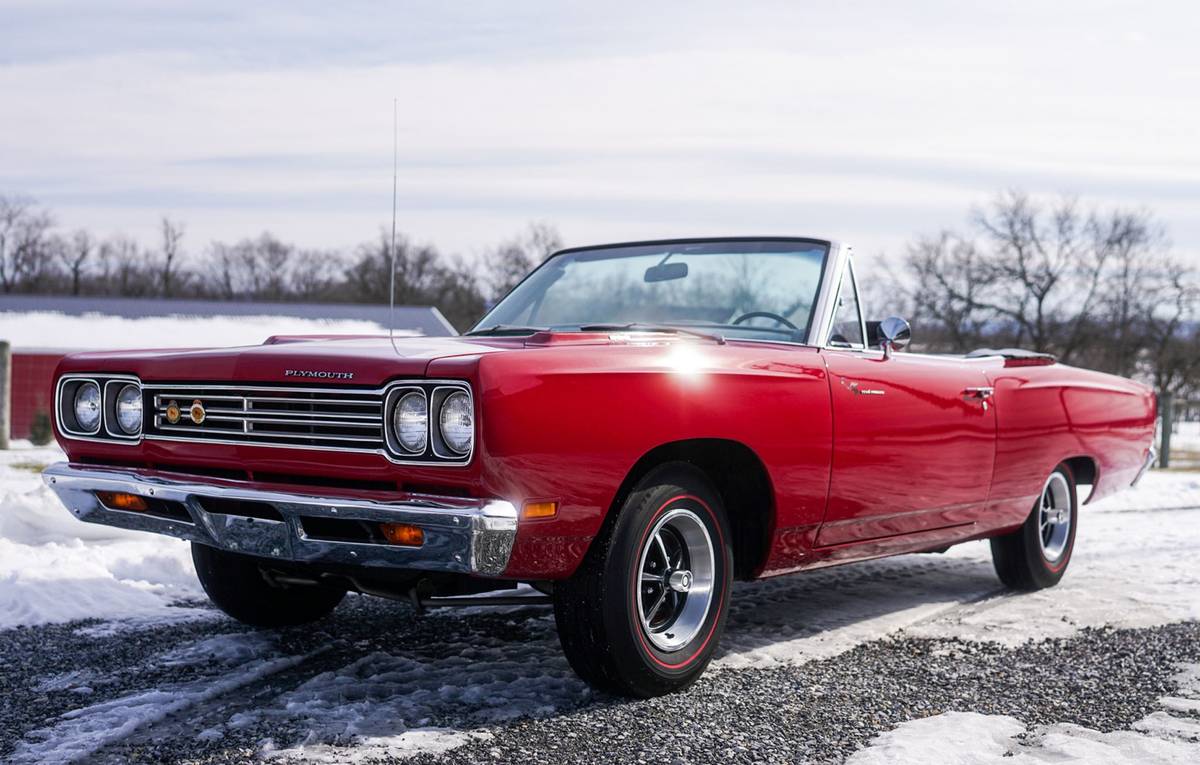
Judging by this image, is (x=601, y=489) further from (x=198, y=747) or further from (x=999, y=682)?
(x=999, y=682)

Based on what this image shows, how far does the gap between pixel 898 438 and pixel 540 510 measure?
1.99 m

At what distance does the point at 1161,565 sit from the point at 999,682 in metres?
3.41

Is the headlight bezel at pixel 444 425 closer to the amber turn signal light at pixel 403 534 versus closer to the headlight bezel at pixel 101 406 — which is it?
the amber turn signal light at pixel 403 534

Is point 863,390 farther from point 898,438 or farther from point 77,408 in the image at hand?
point 77,408

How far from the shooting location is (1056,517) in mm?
6652

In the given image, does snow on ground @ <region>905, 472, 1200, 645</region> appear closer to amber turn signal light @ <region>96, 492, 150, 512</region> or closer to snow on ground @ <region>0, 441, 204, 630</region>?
amber turn signal light @ <region>96, 492, 150, 512</region>

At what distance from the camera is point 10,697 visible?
395 centimetres

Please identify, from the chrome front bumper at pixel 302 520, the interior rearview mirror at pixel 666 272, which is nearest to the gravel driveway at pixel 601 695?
the chrome front bumper at pixel 302 520

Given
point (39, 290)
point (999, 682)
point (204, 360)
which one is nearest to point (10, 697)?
point (204, 360)

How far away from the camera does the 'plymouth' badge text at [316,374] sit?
3.63m

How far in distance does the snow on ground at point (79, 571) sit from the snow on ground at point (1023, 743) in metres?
3.05

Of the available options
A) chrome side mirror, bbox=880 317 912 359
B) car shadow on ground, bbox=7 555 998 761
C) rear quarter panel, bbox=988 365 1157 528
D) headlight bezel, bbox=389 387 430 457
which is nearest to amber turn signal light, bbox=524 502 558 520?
headlight bezel, bbox=389 387 430 457

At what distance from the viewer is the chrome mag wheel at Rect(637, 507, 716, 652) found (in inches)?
162

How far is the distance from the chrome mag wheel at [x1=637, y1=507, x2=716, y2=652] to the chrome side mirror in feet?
4.84
